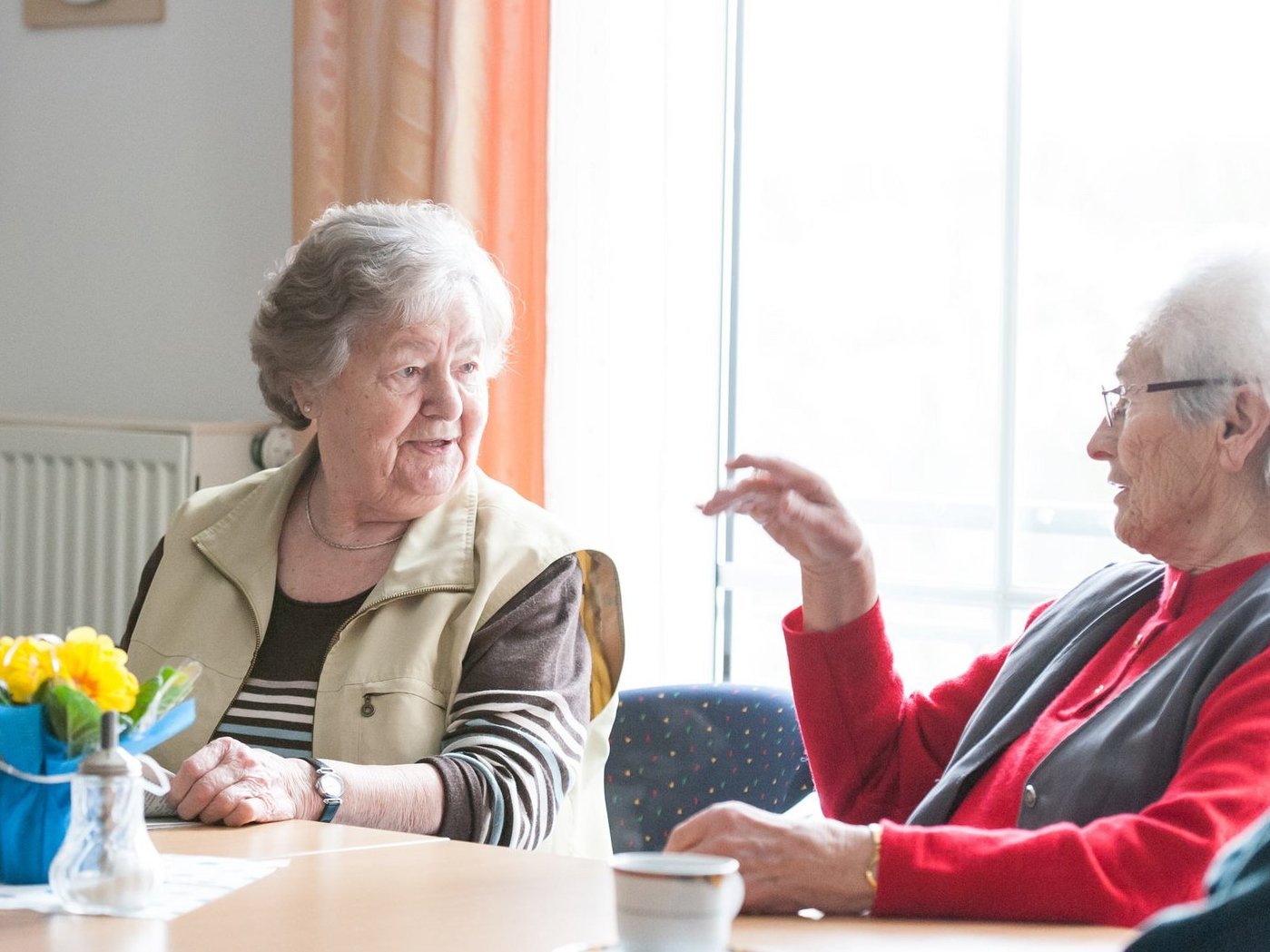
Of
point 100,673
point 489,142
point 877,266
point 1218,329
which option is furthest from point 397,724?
point 877,266

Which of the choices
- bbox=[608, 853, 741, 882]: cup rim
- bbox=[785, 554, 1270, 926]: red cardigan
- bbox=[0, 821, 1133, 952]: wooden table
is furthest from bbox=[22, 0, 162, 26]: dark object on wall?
bbox=[608, 853, 741, 882]: cup rim

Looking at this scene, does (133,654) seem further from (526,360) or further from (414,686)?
(526,360)

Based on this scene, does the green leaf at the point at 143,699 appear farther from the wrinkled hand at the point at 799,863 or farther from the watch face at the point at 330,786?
the wrinkled hand at the point at 799,863

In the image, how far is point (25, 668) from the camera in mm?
1352

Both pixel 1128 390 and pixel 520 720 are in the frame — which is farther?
pixel 520 720

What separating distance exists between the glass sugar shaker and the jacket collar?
27.0 inches

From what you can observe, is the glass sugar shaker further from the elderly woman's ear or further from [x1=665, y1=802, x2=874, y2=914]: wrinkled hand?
the elderly woman's ear

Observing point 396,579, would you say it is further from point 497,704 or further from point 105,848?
point 105,848

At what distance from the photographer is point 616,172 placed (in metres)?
2.94

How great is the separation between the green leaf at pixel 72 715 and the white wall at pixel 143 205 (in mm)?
2130

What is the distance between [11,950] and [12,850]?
212 millimetres

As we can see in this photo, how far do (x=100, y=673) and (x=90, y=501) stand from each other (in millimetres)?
2179

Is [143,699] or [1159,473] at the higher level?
[1159,473]

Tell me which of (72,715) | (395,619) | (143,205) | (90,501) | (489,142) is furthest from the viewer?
(143,205)
